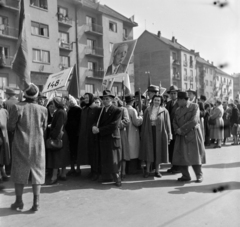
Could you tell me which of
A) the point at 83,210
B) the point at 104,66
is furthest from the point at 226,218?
the point at 104,66

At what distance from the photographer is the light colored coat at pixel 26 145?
14.2 feet

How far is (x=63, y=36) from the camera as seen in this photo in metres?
30.0

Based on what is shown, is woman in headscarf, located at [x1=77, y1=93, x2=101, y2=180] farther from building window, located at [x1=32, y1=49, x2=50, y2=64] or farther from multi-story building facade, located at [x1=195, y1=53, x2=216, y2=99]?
multi-story building facade, located at [x1=195, y1=53, x2=216, y2=99]

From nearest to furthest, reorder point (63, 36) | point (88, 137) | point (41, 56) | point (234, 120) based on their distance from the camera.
Result: point (88, 137) < point (234, 120) < point (41, 56) < point (63, 36)

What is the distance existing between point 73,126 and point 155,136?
1991 millimetres

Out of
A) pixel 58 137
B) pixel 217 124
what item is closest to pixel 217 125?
pixel 217 124

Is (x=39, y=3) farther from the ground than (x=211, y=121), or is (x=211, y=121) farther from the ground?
(x=39, y=3)

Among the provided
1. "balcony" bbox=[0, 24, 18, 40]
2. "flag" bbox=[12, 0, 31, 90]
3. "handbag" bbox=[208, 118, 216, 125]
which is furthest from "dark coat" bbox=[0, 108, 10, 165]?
"balcony" bbox=[0, 24, 18, 40]

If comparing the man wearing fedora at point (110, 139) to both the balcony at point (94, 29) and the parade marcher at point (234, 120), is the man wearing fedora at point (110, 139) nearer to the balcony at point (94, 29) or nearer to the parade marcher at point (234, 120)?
the parade marcher at point (234, 120)

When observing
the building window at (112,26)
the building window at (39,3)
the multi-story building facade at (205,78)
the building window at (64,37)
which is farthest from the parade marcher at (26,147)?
the multi-story building facade at (205,78)

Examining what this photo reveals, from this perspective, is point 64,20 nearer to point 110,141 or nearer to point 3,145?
point 3,145

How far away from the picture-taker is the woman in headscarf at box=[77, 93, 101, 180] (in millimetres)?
6448

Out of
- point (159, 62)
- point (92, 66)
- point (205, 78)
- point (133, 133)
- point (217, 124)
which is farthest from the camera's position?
point (205, 78)

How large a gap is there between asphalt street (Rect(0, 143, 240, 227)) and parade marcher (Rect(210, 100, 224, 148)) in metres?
5.71
